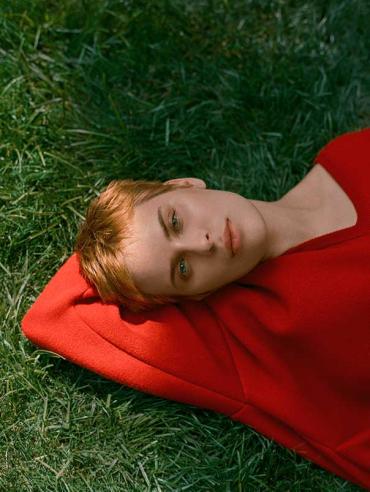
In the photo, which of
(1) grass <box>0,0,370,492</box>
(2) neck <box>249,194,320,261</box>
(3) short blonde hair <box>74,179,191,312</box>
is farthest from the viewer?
(1) grass <box>0,0,370,492</box>

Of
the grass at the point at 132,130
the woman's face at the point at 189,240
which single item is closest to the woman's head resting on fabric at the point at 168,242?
the woman's face at the point at 189,240

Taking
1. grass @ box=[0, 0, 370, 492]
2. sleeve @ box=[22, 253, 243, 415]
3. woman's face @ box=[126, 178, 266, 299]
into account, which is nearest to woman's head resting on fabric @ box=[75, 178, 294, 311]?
woman's face @ box=[126, 178, 266, 299]

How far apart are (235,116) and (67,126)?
76cm

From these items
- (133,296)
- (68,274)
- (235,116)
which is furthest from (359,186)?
(68,274)

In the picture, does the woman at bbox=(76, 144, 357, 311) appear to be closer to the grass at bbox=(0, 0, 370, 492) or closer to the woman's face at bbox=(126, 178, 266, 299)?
the woman's face at bbox=(126, 178, 266, 299)

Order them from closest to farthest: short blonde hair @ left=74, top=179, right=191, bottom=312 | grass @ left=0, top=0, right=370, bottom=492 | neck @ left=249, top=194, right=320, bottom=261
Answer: short blonde hair @ left=74, top=179, right=191, bottom=312, neck @ left=249, top=194, right=320, bottom=261, grass @ left=0, top=0, right=370, bottom=492

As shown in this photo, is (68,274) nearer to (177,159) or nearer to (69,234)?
(69,234)

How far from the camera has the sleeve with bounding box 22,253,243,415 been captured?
2857 millimetres

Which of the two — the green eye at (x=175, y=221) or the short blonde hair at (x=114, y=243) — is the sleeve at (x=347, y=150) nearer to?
the short blonde hair at (x=114, y=243)

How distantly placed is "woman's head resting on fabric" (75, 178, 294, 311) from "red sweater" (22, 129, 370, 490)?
0.12m

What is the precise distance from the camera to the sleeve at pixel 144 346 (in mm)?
2857

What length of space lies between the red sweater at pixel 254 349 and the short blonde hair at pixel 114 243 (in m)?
0.09

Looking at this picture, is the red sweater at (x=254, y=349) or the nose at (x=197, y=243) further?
the red sweater at (x=254, y=349)

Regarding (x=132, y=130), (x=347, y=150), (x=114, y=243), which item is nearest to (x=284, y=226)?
(x=347, y=150)
